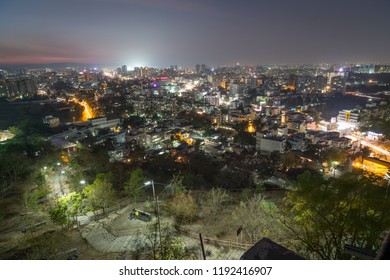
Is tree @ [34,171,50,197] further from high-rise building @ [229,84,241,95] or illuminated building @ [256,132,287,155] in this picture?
high-rise building @ [229,84,241,95]

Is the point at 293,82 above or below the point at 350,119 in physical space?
above

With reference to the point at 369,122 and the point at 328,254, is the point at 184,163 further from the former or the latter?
the point at 369,122

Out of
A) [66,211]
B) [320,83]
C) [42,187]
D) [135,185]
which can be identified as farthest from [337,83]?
[66,211]

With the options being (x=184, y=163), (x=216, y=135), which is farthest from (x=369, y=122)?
(x=184, y=163)

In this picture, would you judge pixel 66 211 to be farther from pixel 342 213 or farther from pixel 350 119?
pixel 350 119

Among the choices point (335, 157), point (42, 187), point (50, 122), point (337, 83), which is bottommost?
point (335, 157)

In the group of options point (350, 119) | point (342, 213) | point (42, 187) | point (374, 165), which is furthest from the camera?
point (350, 119)

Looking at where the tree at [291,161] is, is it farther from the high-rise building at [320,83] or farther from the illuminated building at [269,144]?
the high-rise building at [320,83]

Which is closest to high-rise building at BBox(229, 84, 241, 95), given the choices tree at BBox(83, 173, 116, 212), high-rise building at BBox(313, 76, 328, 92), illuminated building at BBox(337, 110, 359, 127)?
high-rise building at BBox(313, 76, 328, 92)

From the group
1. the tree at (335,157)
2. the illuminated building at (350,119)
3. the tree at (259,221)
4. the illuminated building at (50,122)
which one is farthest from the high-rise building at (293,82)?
the tree at (259,221)

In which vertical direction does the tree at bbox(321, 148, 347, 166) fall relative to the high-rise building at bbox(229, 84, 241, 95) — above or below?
below
